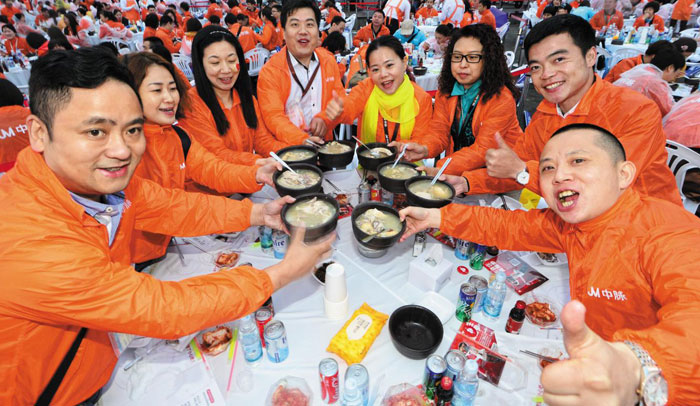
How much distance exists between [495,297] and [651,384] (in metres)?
0.65

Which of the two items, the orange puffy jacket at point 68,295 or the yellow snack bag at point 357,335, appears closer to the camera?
the orange puffy jacket at point 68,295

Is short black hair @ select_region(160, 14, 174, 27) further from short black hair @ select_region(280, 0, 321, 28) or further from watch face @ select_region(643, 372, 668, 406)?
watch face @ select_region(643, 372, 668, 406)

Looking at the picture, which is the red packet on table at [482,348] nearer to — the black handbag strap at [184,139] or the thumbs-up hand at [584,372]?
the thumbs-up hand at [584,372]

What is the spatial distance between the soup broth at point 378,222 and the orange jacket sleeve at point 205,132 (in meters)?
1.11

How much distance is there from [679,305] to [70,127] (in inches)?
75.4

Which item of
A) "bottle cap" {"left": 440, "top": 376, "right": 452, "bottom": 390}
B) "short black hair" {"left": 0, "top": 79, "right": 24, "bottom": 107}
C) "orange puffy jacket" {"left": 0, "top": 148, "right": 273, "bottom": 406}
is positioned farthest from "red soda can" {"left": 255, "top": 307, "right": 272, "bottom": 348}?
"short black hair" {"left": 0, "top": 79, "right": 24, "bottom": 107}

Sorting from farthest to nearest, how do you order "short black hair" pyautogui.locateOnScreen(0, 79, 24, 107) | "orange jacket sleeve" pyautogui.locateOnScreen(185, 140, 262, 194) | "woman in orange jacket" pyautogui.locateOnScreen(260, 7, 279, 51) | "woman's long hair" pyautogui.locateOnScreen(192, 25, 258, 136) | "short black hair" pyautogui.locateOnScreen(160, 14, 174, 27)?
"short black hair" pyautogui.locateOnScreen(160, 14, 174, 27), "woman in orange jacket" pyautogui.locateOnScreen(260, 7, 279, 51), "short black hair" pyautogui.locateOnScreen(0, 79, 24, 107), "woman's long hair" pyautogui.locateOnScreen(192, 25, 258, 136), "orange jacket sleeve" pyautogui.locateOnScreen(185, 140, 262, 194)

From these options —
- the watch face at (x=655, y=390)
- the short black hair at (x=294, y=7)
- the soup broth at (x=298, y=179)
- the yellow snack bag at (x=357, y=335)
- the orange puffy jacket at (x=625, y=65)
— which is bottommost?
the yellow snack bag at (x=357, y=335)

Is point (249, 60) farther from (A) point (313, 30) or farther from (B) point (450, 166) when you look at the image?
(B) point (450, 166)

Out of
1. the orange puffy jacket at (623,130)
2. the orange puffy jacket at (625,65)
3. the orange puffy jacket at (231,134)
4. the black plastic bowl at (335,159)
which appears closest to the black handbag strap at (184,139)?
the orange puffy jacket at (231,134)

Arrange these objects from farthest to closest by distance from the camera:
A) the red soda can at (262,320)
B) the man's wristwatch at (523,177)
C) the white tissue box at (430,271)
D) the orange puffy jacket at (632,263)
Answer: the man's wristwatch at (523,177) → the white tissue box at (430,271) → the red soda can at (262,320) → the orange puffy jacket at (632,263)

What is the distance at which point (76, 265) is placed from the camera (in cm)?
98

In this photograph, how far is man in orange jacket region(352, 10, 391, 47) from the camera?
798 centimetres

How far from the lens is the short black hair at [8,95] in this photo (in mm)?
3029
